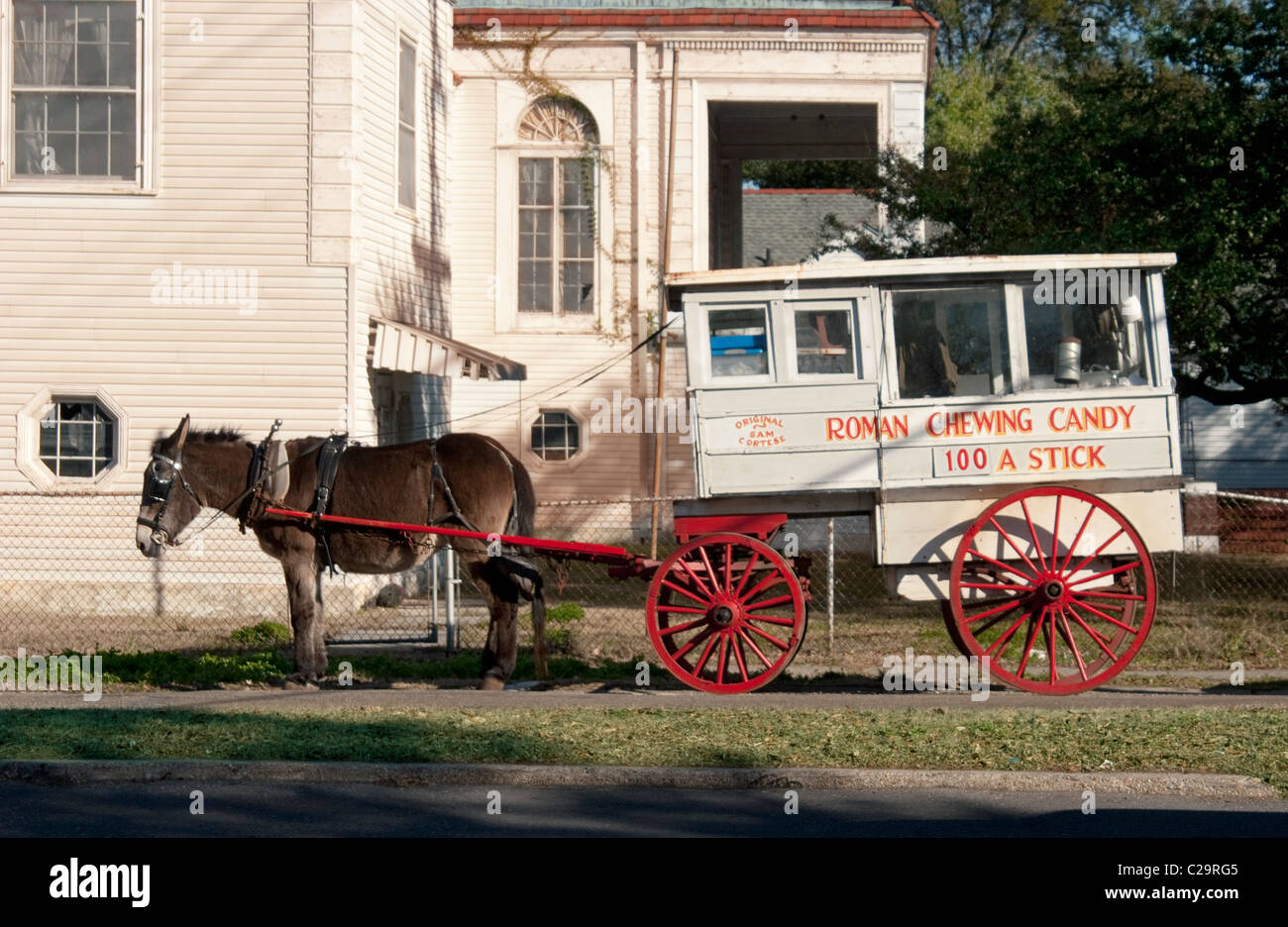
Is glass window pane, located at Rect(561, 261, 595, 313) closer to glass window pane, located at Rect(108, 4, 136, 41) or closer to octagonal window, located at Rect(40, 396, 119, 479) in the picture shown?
glass window pane, located at Rect(108, 4, 136, 41)

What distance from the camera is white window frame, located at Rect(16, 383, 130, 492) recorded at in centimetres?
1700

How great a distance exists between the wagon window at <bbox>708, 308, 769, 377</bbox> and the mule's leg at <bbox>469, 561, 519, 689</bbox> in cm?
240

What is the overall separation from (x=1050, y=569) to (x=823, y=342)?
2.37 meters

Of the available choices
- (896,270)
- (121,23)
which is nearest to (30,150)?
(121,23)

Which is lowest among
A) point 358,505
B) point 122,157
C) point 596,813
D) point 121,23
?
point 596,813

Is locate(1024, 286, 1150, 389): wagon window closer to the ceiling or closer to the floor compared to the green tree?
closer to the floor

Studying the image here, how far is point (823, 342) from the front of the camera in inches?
444

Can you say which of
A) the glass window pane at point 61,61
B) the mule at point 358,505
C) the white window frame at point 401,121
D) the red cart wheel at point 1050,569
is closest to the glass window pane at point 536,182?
the white window frame at point 401,121

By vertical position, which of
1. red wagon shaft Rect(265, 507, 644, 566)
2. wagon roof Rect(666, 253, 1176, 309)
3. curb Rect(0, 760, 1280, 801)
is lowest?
curb Rect(0, 760, 1280, 801)

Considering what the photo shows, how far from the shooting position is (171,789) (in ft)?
27.2

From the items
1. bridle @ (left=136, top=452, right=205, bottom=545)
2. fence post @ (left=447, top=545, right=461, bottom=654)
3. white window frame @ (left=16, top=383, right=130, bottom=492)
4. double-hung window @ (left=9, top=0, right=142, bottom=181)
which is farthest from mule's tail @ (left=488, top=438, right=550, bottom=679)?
double-hung window @ (left=9, top=0, right=142, bottom=181)

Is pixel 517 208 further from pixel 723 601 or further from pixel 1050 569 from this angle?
pixel 1050 569

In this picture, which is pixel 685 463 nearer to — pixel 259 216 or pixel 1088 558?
pixel 259 216

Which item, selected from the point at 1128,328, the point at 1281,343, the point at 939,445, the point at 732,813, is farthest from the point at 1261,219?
the point at 732,813
